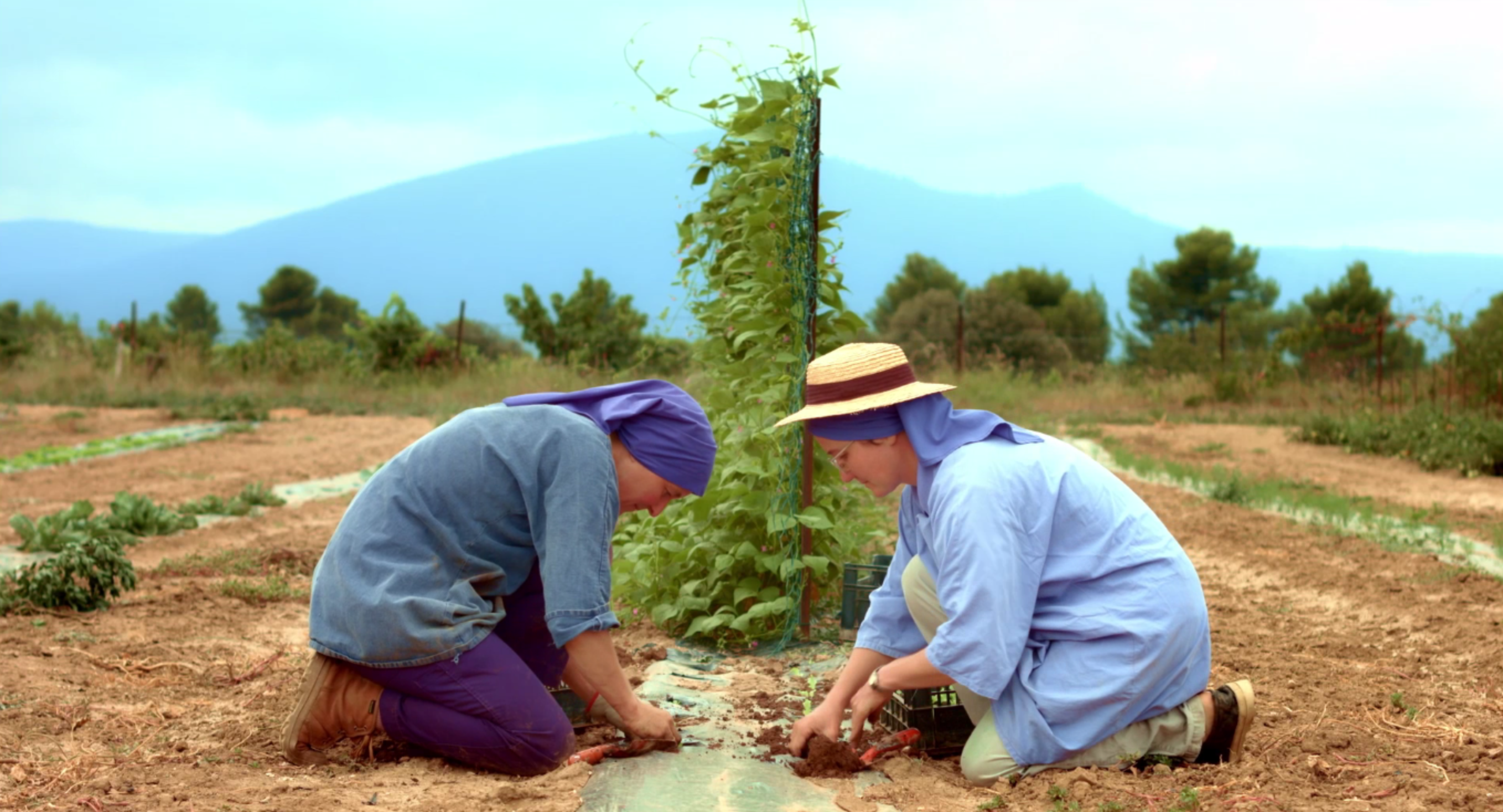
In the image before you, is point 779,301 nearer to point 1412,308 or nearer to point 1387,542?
point 1387,542

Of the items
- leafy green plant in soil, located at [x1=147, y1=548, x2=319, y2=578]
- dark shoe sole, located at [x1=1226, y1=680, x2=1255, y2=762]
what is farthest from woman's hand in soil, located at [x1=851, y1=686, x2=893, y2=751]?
leafy green plant in soil, located at [x1=147, y1=548, x2=319, y2=578]

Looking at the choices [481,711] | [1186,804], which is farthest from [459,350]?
[1186,804]

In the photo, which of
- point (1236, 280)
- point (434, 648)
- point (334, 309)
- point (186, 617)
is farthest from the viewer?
point (334, 309)

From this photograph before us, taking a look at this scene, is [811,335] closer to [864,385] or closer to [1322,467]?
[864,385]

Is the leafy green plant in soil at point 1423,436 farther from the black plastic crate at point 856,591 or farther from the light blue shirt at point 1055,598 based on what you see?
the light blue shirt at point 1055,598

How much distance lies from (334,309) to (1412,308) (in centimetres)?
4237

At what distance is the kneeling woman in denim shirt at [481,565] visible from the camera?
291 centimetres

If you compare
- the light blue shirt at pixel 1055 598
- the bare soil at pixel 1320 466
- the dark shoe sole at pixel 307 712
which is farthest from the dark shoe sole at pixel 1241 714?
the bare soil at pixel 1320 466

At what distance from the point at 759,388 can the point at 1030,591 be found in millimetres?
2091

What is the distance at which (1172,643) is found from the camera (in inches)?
108

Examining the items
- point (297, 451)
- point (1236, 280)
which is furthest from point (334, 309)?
point (297, 451)

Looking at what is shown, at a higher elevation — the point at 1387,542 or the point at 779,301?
the point at 779,301

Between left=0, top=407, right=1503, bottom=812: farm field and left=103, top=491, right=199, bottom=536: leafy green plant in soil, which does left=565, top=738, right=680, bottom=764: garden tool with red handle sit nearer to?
left=0, top=407, right=1503, bottom=812: farm field

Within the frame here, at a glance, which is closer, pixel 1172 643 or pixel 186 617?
pixel 1172 643
